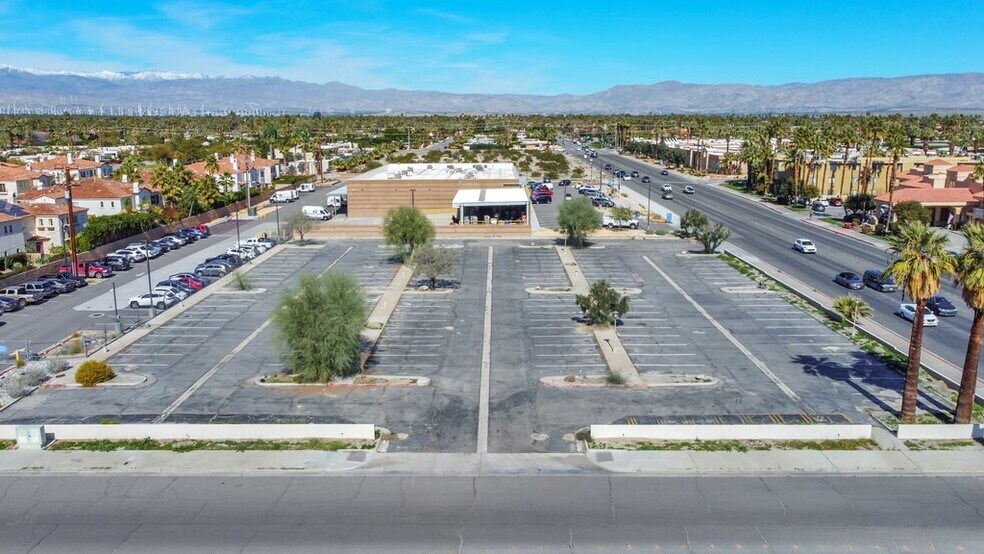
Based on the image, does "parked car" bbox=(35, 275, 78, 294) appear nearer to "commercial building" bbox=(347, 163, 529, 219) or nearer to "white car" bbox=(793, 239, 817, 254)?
"commercial building" bbox=(347, 163, 529, 219)

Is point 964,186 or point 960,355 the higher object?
point 964,186

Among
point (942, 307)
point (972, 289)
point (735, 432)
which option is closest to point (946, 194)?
point (942, 307)

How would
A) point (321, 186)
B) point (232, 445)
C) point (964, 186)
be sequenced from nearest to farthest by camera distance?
point (232, 445) < point (964, 186) < point (321, 186)

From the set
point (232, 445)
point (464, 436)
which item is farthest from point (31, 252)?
point (464, 436)

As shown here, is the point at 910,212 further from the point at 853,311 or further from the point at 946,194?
the point at 853,311

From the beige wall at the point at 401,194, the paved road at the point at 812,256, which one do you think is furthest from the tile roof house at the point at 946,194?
the beige wall at the point at 401,194

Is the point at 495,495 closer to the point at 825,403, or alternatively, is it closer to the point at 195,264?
the point at 825,403

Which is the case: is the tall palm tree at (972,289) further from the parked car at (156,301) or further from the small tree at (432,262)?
the parked car at (156,301)

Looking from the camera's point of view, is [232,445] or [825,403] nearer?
[232,445]
